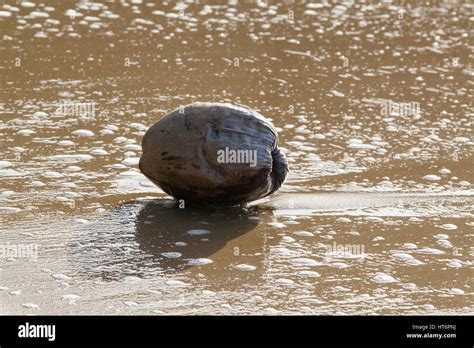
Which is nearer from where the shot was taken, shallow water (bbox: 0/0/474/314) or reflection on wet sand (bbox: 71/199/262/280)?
shallow water (bbox: 0/0/474/314)

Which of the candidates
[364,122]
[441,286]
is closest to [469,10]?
[364,122]

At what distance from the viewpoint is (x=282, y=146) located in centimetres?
568

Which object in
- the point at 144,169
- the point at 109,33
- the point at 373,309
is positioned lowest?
the point at 373,309

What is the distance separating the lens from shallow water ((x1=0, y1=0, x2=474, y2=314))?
13.1ft

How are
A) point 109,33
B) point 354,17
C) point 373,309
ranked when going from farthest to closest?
point 354,17 < point 109,33 < point 373,309

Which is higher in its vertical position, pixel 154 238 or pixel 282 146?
pixel 282 146

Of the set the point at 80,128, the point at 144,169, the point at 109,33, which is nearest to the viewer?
the point at 144,169

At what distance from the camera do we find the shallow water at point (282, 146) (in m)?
4.00

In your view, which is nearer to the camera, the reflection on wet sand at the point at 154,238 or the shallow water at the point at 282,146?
the shallow water at the point at 282,146

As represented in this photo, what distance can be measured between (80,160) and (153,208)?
0.74m

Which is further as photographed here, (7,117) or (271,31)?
(271,31)

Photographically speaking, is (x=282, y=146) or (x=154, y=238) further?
(x=282, y=146)

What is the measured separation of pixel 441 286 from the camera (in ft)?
13.3

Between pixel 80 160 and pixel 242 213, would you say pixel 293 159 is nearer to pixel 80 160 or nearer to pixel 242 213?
pixel 242 213
